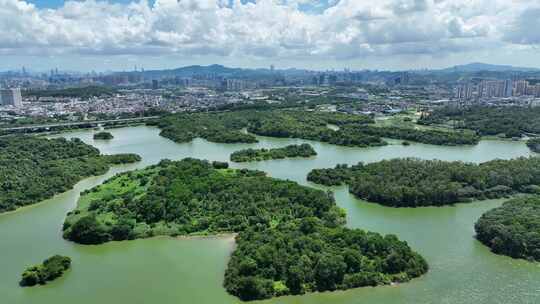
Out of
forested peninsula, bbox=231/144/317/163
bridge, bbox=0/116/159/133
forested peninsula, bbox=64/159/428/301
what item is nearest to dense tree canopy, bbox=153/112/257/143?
bridge, bbox=0/116/159/133

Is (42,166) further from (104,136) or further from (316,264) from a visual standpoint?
(316,264)

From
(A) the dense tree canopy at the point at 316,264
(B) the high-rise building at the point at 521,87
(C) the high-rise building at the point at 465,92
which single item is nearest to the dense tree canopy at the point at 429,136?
→ (A) the dense tree canopy at the point at 316,264

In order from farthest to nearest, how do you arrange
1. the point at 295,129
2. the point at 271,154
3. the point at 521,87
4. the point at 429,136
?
the point at 521,87 → the point at 295,129 → the point at 429,136 → the point at 271,154

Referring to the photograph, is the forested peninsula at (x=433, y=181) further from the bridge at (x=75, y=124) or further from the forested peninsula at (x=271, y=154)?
the bridge at (x=75, y=124)

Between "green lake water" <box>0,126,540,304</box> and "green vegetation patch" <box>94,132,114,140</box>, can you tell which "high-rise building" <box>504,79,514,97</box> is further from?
"green vegetation patch" <box>94,132,114,140</box>

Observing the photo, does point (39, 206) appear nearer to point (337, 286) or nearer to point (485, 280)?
point (337, 286)

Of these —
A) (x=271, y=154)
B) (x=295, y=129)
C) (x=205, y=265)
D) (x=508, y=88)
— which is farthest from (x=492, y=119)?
(x=205, y=265)

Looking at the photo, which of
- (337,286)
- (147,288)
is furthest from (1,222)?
(337,286)
